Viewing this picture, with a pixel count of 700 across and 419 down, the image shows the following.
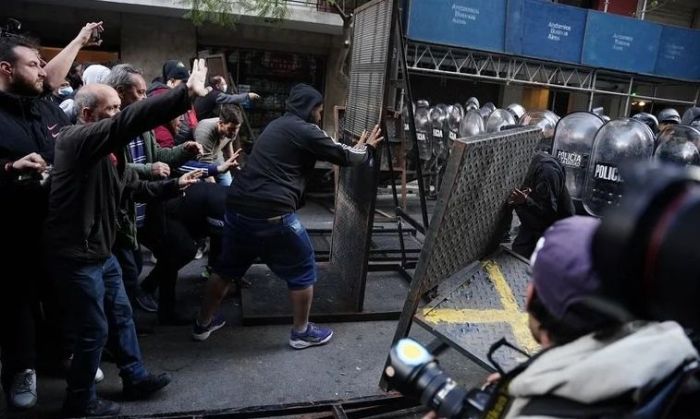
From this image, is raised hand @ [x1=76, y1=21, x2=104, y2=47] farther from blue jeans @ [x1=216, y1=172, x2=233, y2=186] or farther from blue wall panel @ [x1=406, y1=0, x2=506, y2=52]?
blue wall panel @ [x1=406, y1=0, x2=506, y2=52]

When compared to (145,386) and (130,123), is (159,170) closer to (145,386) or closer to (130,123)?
(130,123)

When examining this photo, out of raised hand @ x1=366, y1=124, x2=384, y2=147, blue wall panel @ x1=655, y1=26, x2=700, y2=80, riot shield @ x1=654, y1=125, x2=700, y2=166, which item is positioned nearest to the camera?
raised hand @ x1=366, y1=124, x2=384, y2=147

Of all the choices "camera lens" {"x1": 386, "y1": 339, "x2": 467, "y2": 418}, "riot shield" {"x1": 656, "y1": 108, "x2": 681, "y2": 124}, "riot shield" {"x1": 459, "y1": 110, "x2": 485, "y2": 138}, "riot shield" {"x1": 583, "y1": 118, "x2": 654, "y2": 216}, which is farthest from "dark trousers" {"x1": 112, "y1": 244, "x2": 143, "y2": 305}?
"riot shield" {"x1": 656, "y1": 108, "x2": 681, "y2": 124}

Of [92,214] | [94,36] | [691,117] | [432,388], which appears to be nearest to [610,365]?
[432,388]

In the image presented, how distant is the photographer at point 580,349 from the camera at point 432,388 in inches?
5.2

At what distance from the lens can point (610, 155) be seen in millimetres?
4887

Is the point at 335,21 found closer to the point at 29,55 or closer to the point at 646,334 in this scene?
the point at 29,55

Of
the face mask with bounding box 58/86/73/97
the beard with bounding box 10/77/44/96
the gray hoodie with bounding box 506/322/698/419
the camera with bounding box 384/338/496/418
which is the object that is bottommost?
the camera with bounding box 384/338/496/418

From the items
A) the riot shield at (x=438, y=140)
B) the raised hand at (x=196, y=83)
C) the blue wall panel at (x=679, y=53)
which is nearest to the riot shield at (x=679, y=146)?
the riot shield at (x=438, y=140)

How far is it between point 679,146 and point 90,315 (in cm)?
562

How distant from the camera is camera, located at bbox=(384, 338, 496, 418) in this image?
1.33 meters

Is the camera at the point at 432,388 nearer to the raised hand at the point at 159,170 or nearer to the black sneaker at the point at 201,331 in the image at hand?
the raised hand at the point at 159,170

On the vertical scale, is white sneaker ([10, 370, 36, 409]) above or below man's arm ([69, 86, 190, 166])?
below

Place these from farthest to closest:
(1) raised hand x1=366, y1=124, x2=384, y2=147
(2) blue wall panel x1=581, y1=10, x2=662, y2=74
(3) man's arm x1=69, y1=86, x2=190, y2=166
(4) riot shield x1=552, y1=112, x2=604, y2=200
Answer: (2) blue wall panel x1=581, y1=10, x2=662, y2=74 → (4) riot shield x1=552, y1=112, x2=604, y2=200 → (1) raised hand x1=366, y1=124, x2=384, y2=147 → (3) man's arm x1=69, y1=86, x2=190, y2=166
